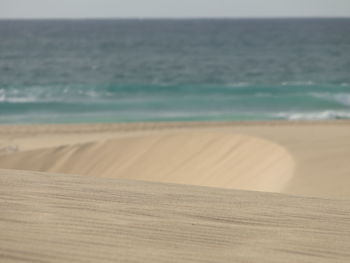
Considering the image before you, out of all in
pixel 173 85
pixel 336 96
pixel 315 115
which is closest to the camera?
pixel 315 115

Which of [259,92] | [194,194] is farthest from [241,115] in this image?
[194,194]

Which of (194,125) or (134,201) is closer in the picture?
(134,201)

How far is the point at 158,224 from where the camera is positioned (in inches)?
123

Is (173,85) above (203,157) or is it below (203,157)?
below

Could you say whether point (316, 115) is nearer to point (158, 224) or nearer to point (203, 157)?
point (203, 157)

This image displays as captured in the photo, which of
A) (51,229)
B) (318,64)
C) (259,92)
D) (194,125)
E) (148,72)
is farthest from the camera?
(318,64)

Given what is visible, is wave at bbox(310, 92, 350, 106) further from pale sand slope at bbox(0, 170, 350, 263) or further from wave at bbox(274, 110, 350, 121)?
pale sand slope at bbox(0, 170, 350, 263)

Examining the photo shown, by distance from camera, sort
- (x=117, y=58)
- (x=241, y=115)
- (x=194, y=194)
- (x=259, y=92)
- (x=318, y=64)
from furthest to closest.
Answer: (x=117, y=58)
(x=318, y=64)
(x=259, y=92)
(x=241, y=115)
(x=194, y=194)

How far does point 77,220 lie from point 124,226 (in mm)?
256

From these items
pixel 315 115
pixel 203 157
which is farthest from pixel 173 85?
pixel 203 157

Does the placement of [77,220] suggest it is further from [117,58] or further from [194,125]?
[117,58]

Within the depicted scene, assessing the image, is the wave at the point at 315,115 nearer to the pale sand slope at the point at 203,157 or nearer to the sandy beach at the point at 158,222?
the pale sand slope at the point at 203,157

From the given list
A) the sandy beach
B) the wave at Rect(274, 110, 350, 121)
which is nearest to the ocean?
the wave at Rect(274, 110, 350, 121)

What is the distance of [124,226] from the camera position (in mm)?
3082
